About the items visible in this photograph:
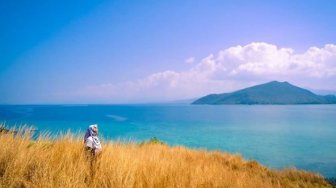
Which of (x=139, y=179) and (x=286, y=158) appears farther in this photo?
(x=286, y=158)

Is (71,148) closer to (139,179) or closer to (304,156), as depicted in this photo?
(139,179)

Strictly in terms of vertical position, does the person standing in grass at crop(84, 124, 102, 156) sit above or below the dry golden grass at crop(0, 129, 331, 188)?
above

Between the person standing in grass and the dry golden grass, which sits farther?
the person standing in grass

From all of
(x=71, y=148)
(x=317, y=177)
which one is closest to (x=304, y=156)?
(x=317, y=177)

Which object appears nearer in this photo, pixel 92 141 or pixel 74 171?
pixel 74 171

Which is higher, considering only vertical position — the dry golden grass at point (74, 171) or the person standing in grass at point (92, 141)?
the person standing in grass at point (92, 141)

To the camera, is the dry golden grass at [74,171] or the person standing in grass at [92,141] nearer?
the dry golden grass at [74,171]

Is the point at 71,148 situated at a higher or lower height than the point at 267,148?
higher

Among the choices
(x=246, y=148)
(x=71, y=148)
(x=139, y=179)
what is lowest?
(x=246, y=148)

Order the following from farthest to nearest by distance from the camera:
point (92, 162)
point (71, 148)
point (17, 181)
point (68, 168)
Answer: point (71, 148)
point (92, 162)
point (68, 168)
point (17, 181)

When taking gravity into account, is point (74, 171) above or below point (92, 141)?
below

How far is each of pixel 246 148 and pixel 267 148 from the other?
232 centimetres

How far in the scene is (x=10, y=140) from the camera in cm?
606

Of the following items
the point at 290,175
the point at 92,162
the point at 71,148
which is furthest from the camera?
the point at 290,175
